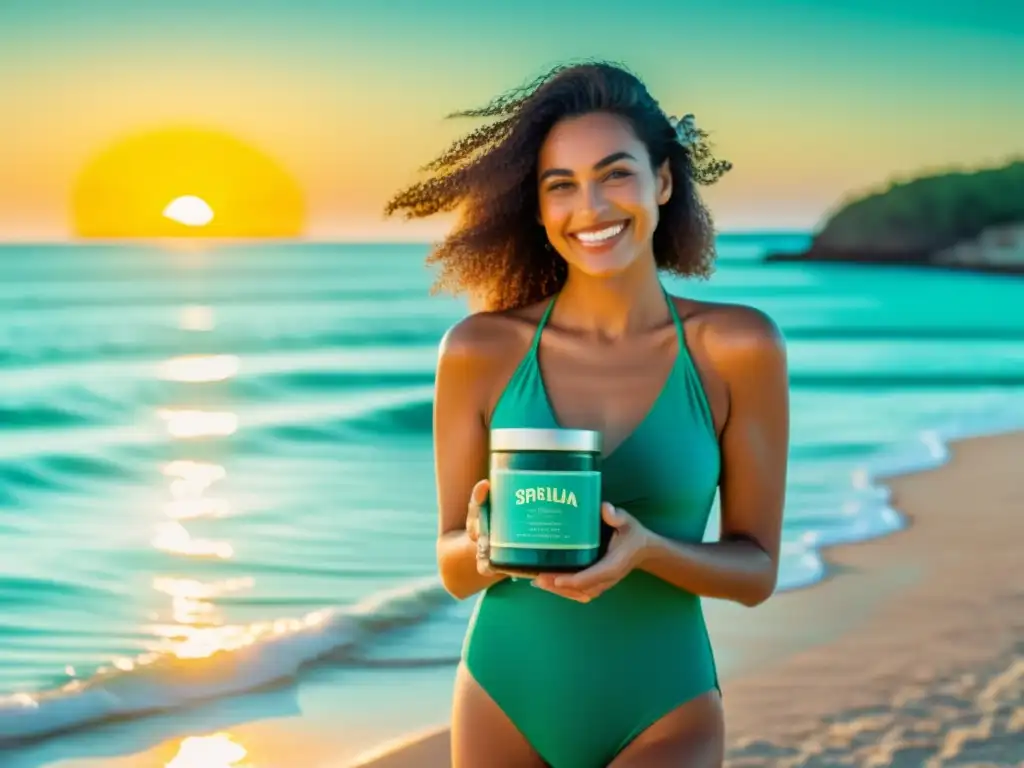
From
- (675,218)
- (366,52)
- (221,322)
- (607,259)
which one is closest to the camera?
(607,259)

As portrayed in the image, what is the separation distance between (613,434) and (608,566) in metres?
0.41

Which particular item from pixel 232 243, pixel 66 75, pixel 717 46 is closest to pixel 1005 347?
pixel 717 46

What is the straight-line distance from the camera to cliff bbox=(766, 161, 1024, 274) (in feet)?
194

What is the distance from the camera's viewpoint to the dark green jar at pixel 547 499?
2064 mm

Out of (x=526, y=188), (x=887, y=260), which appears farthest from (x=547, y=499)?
(x=887, y=260)

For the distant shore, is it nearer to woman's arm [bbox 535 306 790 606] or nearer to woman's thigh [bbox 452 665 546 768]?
woman's arm [bbox 535 306 790 606]

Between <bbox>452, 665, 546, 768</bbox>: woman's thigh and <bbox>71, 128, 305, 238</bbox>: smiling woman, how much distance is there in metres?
39.5

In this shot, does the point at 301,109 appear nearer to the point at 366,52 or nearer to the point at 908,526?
the point at 366,52

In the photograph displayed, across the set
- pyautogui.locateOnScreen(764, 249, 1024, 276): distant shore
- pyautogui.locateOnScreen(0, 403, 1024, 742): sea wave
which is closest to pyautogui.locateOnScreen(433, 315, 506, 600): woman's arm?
pyautogui.locateOnScreen(0, 403, 1024, 742): sea wave

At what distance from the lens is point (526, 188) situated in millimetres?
2664

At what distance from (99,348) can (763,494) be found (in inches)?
919

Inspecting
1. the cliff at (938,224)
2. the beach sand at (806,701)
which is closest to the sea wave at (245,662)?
the beach sand at (806,701)

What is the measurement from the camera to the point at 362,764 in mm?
4758

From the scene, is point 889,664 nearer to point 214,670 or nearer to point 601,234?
Result: point 214,670
